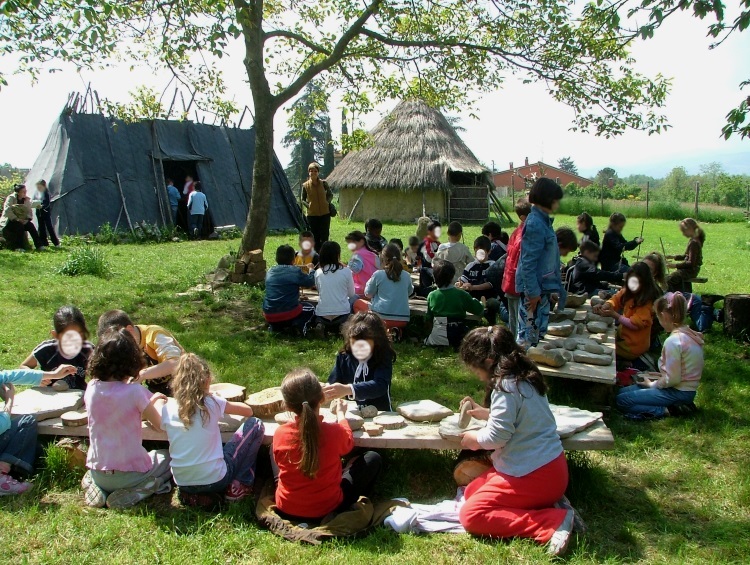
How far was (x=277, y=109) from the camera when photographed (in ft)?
31.7

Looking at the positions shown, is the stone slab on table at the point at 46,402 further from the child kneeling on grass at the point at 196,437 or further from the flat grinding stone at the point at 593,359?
the flat grinding stone at the point at 593,359

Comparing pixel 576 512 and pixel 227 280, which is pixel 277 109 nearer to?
pixel 227 280

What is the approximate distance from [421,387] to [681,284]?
3.74m

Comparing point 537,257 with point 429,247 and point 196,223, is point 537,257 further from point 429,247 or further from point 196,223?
point 196,223

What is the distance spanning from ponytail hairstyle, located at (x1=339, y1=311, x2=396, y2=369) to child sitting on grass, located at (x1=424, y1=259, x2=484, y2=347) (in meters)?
2.69

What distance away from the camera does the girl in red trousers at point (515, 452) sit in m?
3.37

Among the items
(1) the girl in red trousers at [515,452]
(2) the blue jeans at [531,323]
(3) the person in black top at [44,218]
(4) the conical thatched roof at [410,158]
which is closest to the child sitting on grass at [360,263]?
(2) the blue jeans at [531,323]

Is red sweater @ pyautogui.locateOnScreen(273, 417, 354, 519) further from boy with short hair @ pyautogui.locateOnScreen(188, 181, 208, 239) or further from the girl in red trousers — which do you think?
boy with short hair @ pyautogui.locateOnScreen(188, 181, 208, 239)

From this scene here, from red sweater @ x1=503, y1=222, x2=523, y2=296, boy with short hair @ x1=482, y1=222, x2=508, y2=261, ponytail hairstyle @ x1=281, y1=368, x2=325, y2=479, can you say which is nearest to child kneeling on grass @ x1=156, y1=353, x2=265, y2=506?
ponytail hairstyle @ x1=281, y1=368, x2=325, y2=479

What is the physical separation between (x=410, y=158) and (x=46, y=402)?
20078mm

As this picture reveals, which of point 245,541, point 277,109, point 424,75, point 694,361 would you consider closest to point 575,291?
point 694,361

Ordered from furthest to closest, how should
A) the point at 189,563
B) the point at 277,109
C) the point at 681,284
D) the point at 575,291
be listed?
the point at 277,109
the point at 575,291
the point at 681,284
the point at 189,563

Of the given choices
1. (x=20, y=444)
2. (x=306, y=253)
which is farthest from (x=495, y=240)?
(x=20, y=444)

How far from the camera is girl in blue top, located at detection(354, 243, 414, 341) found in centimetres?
694
